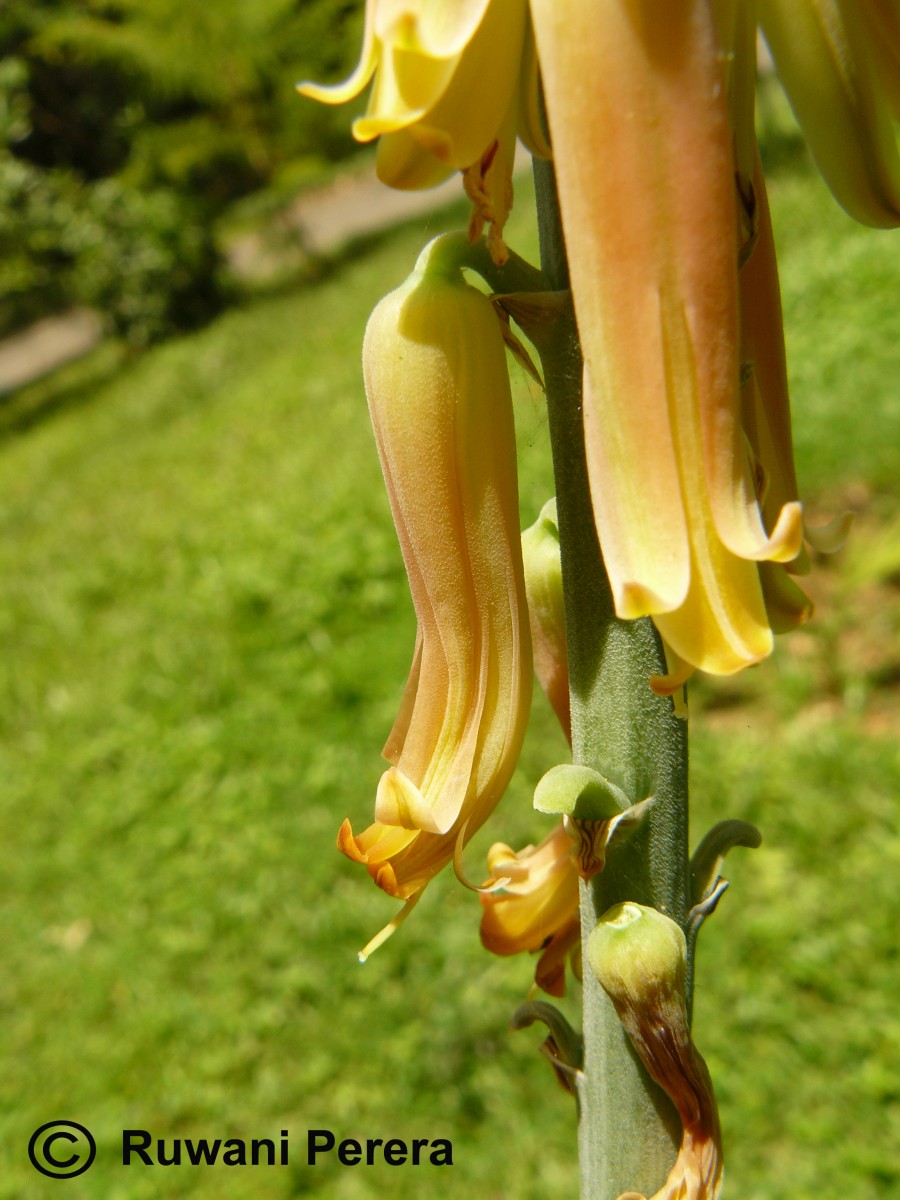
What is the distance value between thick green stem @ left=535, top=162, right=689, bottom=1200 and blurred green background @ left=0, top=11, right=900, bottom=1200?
179mm

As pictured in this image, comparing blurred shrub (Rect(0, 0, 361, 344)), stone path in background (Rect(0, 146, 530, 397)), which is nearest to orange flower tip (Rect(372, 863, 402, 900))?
stone path in background (Rect(0, 146, 530, 397))

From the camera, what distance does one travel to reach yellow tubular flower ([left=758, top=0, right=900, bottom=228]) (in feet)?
1.88

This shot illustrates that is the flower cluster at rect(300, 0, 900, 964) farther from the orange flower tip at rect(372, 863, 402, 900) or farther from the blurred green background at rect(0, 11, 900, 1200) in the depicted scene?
the blurred green background at rect(0, 11, 900, 1200)

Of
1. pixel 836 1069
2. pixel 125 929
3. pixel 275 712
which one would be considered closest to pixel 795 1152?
pixel 836 1069

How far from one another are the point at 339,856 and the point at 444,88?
2.82m

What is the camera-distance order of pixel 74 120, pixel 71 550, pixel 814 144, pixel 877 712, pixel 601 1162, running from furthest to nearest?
pixel 74 120
pixel 71 550
pixel 877 712
pixel 601 1162
pixel 814 144

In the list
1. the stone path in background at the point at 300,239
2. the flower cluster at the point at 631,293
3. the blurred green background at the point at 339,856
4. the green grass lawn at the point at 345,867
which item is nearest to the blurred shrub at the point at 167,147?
Answer: the stone path in background at the point at 300,239

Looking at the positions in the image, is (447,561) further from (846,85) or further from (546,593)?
A: (846,85)

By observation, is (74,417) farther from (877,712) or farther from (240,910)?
(877,712)

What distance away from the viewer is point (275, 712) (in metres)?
3.79

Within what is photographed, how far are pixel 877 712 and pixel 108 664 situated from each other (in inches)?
113

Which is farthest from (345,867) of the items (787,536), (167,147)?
(167,147)

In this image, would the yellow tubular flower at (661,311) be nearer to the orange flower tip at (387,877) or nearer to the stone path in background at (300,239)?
the orange flower tip at (387,877)

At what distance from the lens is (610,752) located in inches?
28.0
